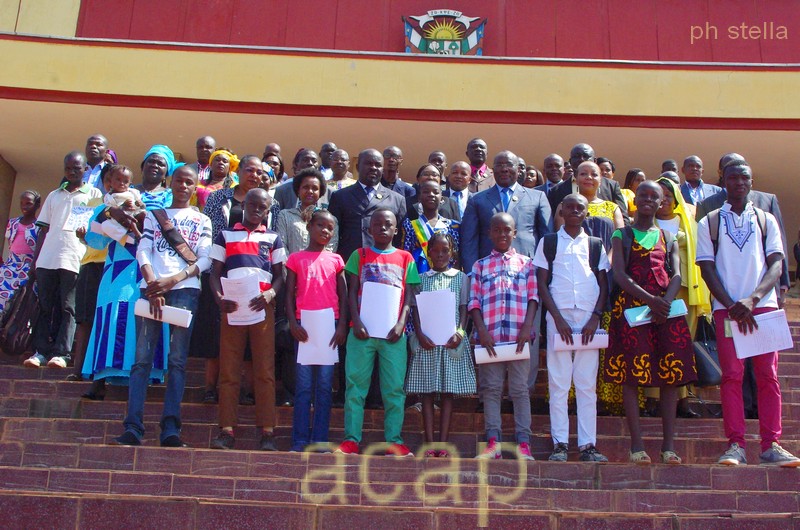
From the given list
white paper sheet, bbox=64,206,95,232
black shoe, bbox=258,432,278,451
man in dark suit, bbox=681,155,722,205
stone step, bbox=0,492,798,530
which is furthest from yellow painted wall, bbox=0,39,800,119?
stone step, bbox=0,492,798,530

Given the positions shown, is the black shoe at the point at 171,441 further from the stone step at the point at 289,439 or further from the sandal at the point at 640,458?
the sandal at the point at 640,458

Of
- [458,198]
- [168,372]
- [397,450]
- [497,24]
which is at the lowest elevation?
[397,450]

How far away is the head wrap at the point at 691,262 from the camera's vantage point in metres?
6.08

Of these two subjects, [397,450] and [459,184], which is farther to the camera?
[459,184]

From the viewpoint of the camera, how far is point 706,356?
588 cm

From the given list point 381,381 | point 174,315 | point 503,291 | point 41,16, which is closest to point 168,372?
point 174,315

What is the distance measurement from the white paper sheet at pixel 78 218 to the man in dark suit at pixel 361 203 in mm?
2079

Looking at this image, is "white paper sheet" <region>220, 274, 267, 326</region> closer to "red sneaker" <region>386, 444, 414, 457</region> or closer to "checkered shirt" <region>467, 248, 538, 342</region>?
"red sneaker" <region>386, 444, 414, 457</region>

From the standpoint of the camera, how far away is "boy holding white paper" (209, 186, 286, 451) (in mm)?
5426

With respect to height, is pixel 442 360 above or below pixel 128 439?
above

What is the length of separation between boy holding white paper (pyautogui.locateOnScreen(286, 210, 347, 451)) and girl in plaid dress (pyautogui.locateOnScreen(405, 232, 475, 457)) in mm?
529

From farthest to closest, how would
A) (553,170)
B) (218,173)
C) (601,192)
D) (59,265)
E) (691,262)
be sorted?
(218,173) < (553,170) < (601,192) < (59,265) < (691,262)

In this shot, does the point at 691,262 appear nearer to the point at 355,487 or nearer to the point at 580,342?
the point at 580,342

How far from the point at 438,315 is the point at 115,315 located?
2.23m
